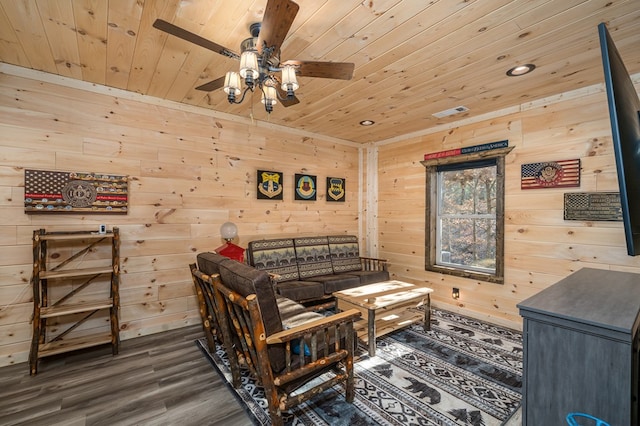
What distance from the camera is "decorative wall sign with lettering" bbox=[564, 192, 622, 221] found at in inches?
105

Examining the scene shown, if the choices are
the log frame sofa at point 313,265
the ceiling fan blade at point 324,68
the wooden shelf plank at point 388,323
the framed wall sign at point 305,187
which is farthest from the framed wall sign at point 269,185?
the ceiling fan blade at point 324,68

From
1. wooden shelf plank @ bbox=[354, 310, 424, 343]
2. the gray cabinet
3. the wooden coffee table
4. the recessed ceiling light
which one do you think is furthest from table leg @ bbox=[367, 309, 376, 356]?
the recessed ceiling light

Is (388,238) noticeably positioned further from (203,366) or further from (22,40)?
(22,40)

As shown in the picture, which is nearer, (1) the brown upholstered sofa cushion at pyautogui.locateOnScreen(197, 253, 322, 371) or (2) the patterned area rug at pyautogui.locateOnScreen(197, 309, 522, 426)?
(1) the brown upholstered sofa cushion at pyautogui.locateOnScreen(197, 253, 322, 371)

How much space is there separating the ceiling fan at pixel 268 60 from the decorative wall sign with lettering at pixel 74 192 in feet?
5.30

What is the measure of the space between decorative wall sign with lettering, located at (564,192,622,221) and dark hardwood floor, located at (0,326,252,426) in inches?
138

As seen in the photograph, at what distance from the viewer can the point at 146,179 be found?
3.14 metres

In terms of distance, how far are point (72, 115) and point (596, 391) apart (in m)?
4.17

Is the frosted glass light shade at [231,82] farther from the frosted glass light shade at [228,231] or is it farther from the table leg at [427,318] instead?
the table leg at [427,318]

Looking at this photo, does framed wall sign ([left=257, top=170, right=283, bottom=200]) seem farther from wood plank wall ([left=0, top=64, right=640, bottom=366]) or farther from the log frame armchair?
the log frame armchair

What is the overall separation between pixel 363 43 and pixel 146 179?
8.57ft

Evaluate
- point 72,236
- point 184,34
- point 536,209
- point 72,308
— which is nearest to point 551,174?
point 536,209

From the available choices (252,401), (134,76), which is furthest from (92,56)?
(252,401)

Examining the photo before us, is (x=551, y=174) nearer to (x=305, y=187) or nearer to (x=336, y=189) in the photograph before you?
(x=336, y=189)
